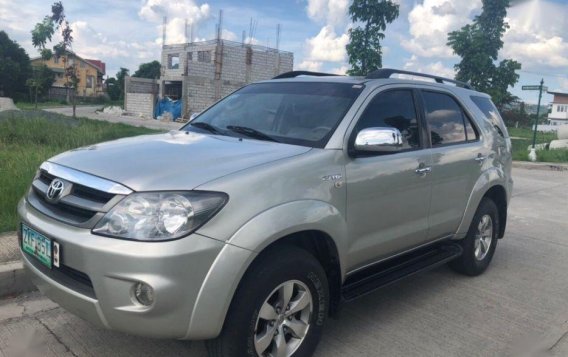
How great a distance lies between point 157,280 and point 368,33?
1111 cm

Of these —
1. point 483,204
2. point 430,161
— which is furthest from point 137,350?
point 483,204

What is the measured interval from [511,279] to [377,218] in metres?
2.33

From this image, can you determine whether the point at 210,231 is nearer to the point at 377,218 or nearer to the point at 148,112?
the point at 377,218

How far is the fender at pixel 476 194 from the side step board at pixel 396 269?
0.56ft

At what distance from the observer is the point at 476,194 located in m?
4.70

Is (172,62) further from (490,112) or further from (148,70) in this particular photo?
(490,112)

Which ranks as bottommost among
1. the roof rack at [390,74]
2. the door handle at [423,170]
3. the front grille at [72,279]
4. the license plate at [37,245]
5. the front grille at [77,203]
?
the front grille at [72,279]

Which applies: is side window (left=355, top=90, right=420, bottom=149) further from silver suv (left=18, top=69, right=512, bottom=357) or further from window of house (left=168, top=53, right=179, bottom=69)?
window of house (left=168, top=53, right=179, bottom=69)

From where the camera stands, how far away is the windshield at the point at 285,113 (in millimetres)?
3490

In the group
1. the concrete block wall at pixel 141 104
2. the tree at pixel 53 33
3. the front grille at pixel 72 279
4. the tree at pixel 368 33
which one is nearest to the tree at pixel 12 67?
the concrete block wall at pixel 141 104

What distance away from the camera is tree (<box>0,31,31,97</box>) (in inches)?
2506

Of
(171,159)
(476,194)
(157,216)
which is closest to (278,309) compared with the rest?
(157,216)

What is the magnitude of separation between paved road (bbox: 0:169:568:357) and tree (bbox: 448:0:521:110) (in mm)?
15030

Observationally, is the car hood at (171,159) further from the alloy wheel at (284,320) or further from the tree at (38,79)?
the tree at (38,79)
